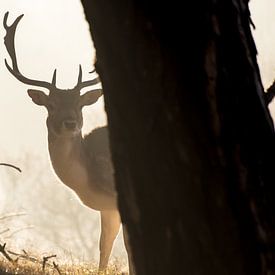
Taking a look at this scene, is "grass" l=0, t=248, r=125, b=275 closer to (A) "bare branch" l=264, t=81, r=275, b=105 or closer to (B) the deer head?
(B) the deer head

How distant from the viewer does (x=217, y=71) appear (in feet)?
6.54

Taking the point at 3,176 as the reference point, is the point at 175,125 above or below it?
below

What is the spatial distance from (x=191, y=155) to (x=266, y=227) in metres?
0.22

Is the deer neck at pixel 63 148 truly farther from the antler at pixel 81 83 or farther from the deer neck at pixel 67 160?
the antler at pixel 81 83

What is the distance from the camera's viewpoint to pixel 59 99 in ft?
30.7

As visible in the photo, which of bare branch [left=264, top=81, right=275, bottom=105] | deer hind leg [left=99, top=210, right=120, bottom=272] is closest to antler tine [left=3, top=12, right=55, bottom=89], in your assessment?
deer hind leg [left=99, top=210, right=120, bottom=272]

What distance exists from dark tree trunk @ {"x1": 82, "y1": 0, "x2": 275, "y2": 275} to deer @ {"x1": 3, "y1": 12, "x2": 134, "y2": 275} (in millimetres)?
6883

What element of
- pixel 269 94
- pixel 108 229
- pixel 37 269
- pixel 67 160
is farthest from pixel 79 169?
pixel 269 94

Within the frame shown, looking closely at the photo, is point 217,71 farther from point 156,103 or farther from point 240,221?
point 240,221

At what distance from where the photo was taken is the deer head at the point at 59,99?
911cm

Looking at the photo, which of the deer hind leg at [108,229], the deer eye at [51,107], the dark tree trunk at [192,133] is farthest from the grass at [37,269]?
the dark tree trunk at [192,133]

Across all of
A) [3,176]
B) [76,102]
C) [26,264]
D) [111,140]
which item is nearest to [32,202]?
[3,176]

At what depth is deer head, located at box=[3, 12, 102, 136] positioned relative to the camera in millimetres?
9109

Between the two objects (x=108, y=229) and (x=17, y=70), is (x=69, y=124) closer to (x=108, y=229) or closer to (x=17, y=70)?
→ (x=108, y=229)
